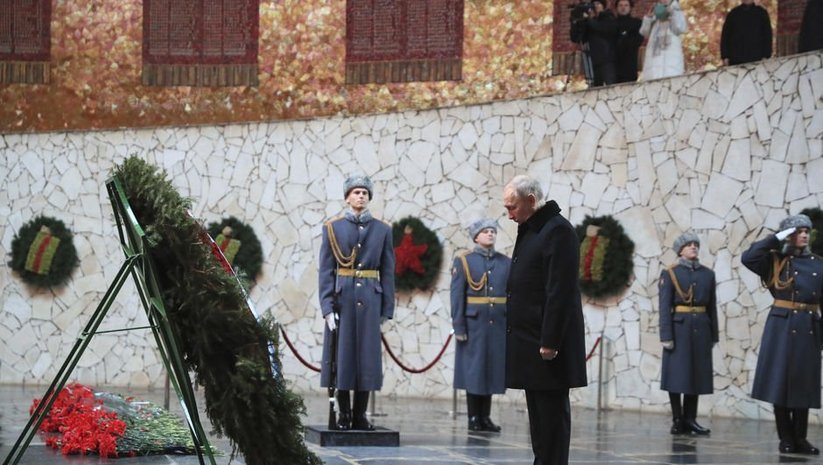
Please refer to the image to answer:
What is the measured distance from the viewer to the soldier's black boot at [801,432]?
29.1 ft

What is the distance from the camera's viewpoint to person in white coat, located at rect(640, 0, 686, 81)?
13.6 meters

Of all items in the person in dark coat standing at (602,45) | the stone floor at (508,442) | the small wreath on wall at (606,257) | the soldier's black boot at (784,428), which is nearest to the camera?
the stone floor at (508,442)

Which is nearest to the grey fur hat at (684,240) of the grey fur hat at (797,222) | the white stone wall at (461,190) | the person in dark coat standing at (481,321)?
the white stone wall at (461,190)

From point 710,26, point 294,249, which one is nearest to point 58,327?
point 294,249

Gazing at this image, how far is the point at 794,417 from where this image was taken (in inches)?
354

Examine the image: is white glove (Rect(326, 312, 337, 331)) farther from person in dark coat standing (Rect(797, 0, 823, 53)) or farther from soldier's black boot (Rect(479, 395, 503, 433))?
person in dark coat standing (Rect(797, 0, 823, 53))

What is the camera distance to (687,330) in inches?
418

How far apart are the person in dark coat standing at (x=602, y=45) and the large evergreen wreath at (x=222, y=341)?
31.3ft

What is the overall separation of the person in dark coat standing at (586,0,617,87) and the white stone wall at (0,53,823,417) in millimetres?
579

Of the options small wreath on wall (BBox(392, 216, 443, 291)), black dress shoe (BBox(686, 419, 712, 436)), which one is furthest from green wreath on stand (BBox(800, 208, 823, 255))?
small wreath on wall (BBox(392, 216, 443, 291))

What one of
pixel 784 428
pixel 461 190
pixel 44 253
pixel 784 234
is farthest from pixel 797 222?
pixel 44 253

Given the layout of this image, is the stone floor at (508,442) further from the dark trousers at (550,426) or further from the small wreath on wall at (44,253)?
the small wreath on wall at (44,253)

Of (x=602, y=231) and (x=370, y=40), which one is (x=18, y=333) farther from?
(x=602, y=231)

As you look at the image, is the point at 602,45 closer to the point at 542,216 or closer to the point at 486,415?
the point at 486,415
